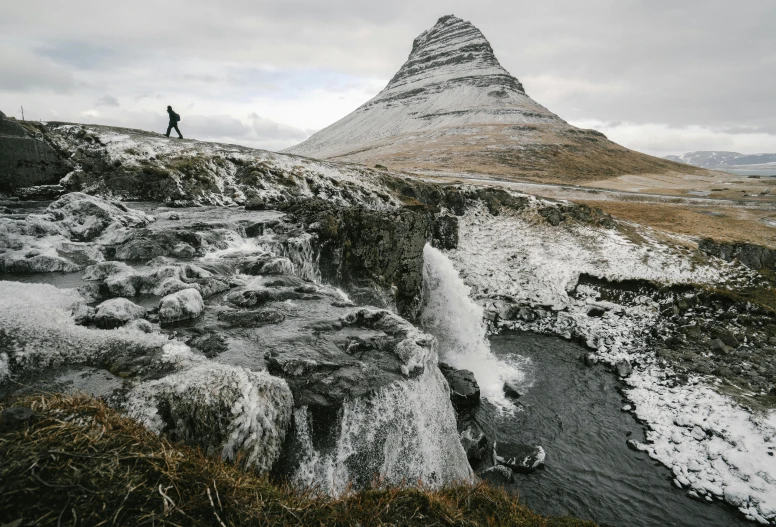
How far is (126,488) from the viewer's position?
3830mm

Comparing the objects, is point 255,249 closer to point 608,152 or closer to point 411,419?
point 411,419

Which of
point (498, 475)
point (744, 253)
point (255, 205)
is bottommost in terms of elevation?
point (498, 475)

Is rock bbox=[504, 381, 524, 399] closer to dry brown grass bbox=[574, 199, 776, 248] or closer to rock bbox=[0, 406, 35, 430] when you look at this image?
rock bbox=[0, 406, 35, 430]

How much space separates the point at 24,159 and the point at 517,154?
122 m

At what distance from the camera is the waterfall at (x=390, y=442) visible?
8117mm

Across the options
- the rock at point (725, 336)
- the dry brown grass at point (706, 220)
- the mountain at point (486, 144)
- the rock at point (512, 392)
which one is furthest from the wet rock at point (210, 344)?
the mountain at point (486, 144)

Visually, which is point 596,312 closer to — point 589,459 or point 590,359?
point 590,359

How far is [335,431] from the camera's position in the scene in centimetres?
845

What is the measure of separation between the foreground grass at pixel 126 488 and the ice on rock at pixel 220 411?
1.69 meters

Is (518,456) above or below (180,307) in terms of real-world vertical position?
below

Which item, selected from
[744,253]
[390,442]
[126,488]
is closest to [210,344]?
[390,442]

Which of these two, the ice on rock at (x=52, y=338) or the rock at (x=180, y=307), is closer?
the ice on rock at (x=52, y=338)

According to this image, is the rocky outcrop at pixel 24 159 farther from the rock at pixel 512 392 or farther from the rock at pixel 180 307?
the rock at pixel 512 392

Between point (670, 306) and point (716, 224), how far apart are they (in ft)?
89.0
